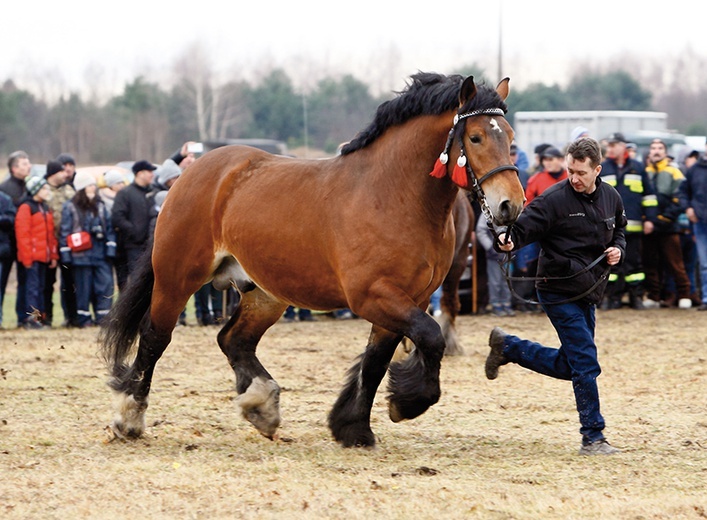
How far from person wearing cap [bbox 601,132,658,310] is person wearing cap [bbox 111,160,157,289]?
5.64 meters

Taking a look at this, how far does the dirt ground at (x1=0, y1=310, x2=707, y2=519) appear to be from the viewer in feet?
16.0

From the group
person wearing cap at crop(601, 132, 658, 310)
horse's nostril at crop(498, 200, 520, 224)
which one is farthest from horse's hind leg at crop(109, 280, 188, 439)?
person wearing cap at crop(601, 132, 658, 310)

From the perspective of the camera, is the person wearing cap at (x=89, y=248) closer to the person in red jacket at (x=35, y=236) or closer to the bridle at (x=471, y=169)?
the person in red jacket at (x=35, y=236)

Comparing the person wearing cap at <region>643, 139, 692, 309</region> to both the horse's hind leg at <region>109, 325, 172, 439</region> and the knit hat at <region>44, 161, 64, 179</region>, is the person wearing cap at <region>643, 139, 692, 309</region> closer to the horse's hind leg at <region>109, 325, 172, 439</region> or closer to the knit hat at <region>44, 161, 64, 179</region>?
the knit hat at <region>44, 161, 64, 179</region>

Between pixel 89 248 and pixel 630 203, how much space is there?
22.1 feet

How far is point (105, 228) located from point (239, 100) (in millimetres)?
36201

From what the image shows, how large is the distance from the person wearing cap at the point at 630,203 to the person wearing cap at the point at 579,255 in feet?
23.7

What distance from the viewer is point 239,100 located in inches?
1895

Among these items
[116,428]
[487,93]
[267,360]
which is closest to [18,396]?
[116,428]

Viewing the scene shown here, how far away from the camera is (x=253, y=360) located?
22.7 ft

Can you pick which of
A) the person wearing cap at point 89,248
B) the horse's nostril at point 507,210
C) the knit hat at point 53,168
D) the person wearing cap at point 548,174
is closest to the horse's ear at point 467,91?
the horse's nostril at point 507,210

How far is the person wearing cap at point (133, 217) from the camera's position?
41.0 ft

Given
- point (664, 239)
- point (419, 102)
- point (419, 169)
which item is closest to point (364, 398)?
point (419, 169)

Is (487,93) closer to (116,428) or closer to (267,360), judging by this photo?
(116,428)
